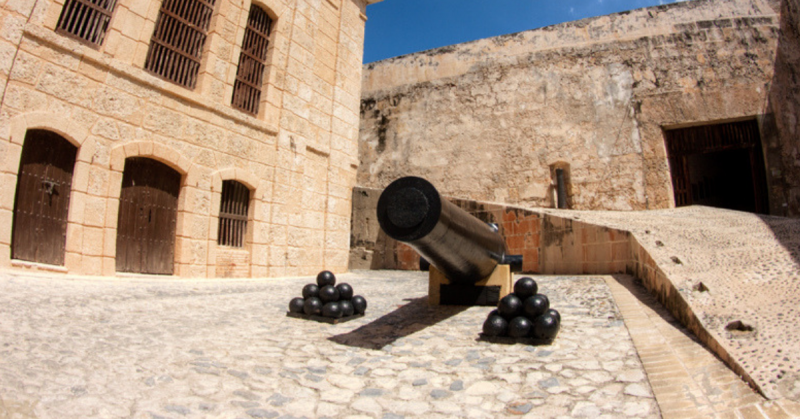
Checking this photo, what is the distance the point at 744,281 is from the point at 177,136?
7.34 meters

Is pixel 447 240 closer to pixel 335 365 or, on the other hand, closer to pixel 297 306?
pixel 335 365

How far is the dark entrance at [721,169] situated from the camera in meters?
10.5

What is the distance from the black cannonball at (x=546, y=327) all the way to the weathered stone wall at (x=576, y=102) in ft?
29.2

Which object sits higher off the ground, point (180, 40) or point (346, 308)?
point (180, 40)

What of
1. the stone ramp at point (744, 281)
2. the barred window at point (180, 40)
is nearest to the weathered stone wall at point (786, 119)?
the stone ramp at point (744, 281)

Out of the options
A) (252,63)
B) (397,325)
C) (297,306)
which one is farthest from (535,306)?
(252,63)

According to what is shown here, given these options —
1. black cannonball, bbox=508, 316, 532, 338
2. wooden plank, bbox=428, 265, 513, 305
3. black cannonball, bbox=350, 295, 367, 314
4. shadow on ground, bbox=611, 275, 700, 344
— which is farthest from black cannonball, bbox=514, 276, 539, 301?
black cannonball, bbox=350, 295, 367, 314

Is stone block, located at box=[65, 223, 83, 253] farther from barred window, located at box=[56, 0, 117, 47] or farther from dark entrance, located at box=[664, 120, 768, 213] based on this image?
dark entrance, located at box=[664, 120, 768, 213]

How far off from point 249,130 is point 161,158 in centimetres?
171

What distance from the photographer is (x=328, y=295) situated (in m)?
4.41

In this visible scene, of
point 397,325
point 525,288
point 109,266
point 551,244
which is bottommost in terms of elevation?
point 397,325

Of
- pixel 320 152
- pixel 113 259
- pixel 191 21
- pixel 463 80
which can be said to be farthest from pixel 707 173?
pixel 113 259

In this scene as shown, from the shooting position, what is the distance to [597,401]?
2.48 m

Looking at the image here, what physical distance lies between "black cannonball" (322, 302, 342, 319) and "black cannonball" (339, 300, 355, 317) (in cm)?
4
